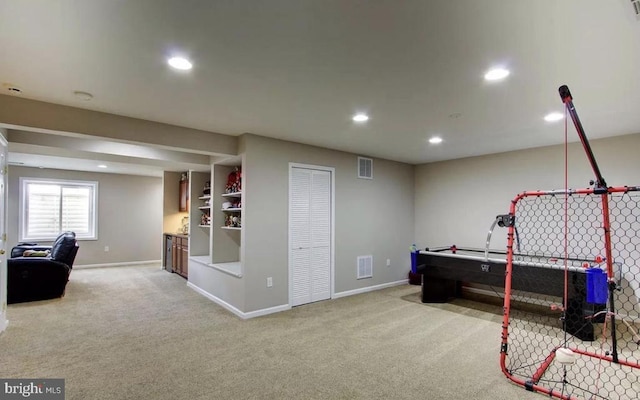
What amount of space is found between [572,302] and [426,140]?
2617 mm

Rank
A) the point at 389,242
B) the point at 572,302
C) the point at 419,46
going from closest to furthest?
1. the point at 419,46
2. the point at 572,302
3. the point at 389,242

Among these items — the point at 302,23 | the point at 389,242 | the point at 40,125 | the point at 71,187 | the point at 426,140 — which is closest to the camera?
the point at 302,23

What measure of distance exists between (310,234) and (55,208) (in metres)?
6.54

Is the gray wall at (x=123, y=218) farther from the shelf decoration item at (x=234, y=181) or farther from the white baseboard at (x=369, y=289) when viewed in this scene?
the white baseboard at (x=369, y=289)

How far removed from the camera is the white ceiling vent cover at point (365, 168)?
221 inches

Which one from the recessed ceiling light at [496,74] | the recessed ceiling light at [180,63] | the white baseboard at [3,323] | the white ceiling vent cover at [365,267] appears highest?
the recessed ceiling light at [180,63]

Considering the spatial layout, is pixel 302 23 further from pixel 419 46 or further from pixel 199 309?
pixel 199 309

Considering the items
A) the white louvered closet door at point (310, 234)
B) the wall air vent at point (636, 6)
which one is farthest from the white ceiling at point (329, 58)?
the white louvered closet door at point (310, 234)

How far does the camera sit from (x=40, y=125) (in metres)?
3.08

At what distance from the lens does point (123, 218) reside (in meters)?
8.05

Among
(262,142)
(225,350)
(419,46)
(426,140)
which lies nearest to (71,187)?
(262,142)

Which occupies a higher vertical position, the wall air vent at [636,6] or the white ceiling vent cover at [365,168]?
the wall air vent at [636,6]

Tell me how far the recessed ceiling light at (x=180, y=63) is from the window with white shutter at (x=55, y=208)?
23.0 feet

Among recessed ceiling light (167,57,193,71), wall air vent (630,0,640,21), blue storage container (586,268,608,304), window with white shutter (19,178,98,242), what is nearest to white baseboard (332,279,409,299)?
blue storage container (586,268,608,304)
